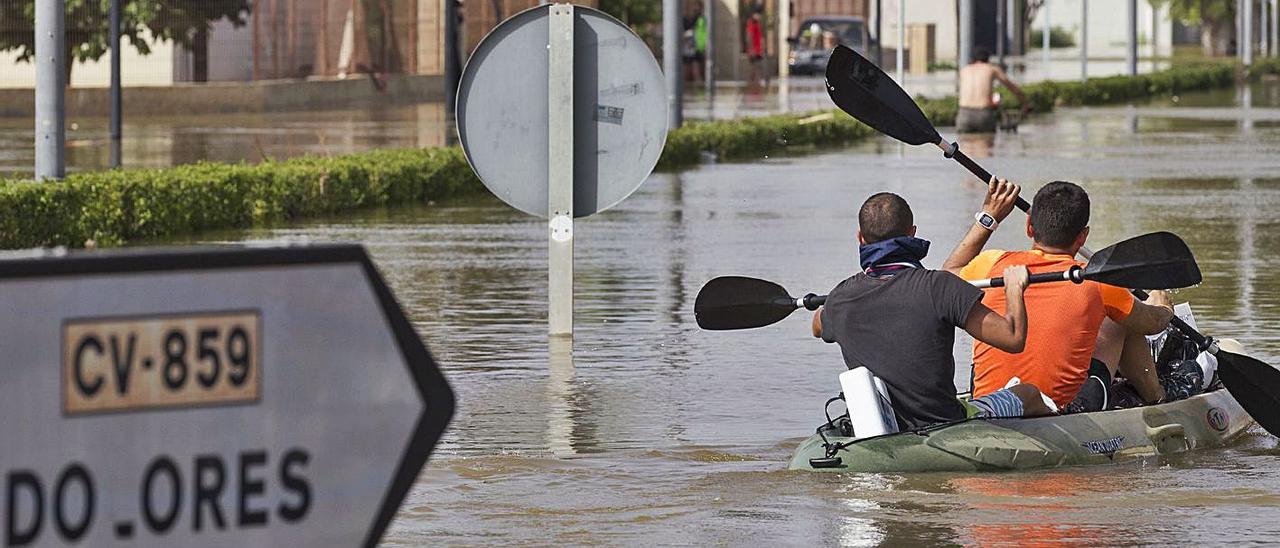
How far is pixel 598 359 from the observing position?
10703mm

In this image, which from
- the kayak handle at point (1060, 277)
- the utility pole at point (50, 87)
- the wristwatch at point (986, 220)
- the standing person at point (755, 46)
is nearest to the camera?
the kayak handle at point (1060, 277)

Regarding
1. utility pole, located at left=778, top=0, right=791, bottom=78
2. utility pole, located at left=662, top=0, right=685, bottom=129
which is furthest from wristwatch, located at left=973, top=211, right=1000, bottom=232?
utility pole, located at left=778, top=0, right=791, bottom=78

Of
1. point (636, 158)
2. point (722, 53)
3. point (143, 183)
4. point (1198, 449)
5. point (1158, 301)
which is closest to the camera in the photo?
point (1198, 449)

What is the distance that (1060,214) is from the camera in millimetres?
7969

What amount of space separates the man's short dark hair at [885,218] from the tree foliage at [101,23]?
2616 centimetres

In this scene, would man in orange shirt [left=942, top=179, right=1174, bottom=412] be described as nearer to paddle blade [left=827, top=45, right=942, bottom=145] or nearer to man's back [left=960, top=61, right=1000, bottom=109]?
paddle blade [left=827, top=45, right=942, bottom=145]

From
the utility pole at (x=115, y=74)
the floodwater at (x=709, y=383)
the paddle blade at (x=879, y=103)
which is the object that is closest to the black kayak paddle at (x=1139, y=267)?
the floodwater at (x=709, y=383)

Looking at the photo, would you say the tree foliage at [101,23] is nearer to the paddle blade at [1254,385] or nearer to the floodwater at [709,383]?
the floodwater at [709,383]

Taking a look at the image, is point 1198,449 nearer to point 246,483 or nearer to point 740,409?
point 740,409

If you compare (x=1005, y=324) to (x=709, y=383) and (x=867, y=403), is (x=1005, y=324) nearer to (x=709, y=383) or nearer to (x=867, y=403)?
(x=867, y=403)

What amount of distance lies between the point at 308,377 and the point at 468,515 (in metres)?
4.35

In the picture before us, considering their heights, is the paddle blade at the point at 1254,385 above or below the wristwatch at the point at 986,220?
below

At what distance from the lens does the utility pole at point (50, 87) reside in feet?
48.2

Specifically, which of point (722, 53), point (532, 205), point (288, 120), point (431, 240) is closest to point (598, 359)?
point (532, 205)
